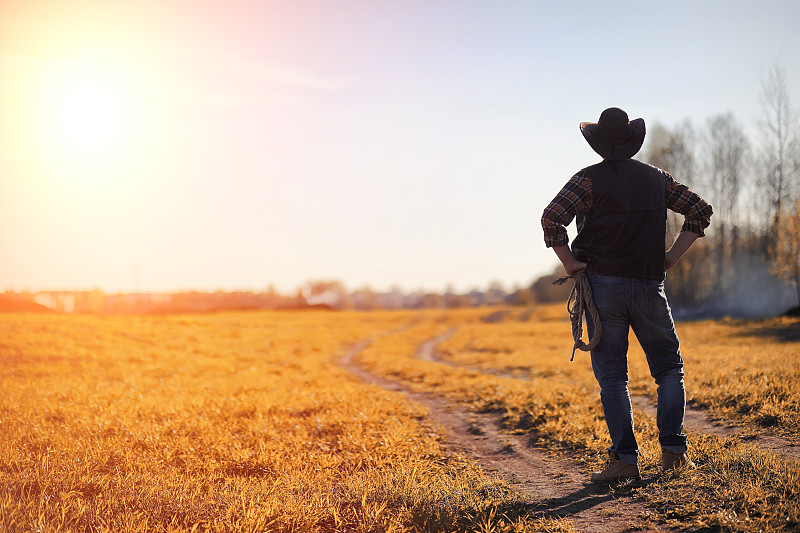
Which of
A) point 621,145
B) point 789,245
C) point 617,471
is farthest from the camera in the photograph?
point 789,245

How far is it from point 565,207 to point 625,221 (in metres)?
0.49

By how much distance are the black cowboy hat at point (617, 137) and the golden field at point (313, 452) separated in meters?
2.60

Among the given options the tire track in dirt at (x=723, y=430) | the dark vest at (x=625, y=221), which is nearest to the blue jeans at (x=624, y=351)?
the dark vest at (x=625, y=221)

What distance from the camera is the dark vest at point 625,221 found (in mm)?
4160

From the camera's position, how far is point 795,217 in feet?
104

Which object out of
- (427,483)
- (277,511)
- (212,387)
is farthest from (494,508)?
(212,387)

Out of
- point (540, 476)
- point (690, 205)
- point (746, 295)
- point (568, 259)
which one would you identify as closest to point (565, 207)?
point (568, 259)

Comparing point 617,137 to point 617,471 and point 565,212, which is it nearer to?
point 565,212

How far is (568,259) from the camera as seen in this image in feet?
13.8

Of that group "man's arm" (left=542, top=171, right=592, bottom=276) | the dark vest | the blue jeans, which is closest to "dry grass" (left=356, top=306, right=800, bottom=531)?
the blue jeans

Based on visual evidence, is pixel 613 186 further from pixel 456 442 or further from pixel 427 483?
pixel 456 442

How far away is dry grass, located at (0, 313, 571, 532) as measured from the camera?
3.45m

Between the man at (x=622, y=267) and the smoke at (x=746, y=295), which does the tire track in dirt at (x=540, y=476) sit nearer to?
the man at (x=622, y=267)

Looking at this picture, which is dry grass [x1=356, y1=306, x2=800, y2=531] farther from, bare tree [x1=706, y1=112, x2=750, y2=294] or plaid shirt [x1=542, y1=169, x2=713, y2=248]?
bare tree [x1=706, y1=112, x2=750, y2=294]
